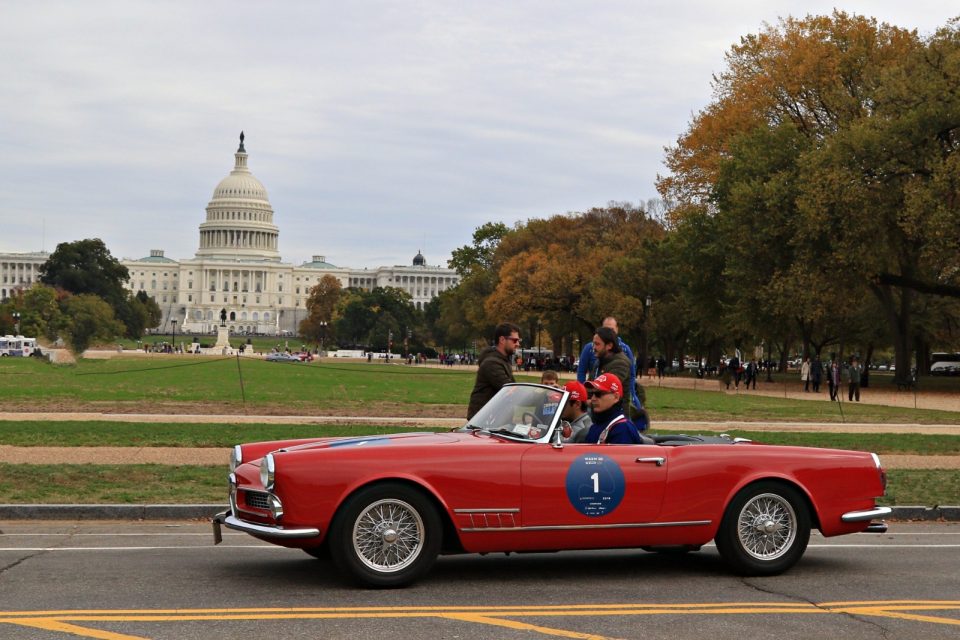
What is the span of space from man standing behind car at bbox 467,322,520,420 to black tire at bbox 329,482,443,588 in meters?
3.86

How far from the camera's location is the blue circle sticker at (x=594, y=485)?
9930mm

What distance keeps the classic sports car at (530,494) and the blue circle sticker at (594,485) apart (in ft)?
0.03

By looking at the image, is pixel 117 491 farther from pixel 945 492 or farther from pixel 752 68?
pixel 752 68

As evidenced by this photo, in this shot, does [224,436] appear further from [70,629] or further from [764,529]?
[70,629]

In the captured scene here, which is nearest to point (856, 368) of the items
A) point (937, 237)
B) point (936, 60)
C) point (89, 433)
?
point (937, 237)

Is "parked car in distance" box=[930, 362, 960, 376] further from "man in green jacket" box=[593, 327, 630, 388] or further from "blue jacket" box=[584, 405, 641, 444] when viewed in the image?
"blue jacket" box=[584, 405, 641, 444]

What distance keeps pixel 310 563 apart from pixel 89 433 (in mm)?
13660

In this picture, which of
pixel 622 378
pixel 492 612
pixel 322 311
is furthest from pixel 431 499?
pixel 322 311

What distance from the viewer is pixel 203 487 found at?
15641 millimetres

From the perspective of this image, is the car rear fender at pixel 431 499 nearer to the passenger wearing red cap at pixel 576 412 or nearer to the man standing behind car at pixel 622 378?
the passenger wearing red cap at pixel 576 412

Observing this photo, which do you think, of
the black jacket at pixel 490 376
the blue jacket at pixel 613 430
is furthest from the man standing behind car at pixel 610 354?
the blue jacket at pixel 613 430

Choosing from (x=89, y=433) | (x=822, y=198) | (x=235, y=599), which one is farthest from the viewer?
(x=822, y=198)

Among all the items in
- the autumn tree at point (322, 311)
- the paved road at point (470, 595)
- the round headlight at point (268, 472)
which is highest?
the autumn tree at point (322, 311)

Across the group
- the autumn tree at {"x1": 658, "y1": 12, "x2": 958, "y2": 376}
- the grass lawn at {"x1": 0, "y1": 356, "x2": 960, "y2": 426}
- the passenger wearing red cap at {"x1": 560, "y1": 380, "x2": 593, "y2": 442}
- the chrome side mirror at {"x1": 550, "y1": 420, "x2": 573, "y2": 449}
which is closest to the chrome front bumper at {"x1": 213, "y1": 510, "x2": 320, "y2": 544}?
the chrome side mirror at {"x1": 550, "y1": 420, "x2": 573, "y2": 449}
